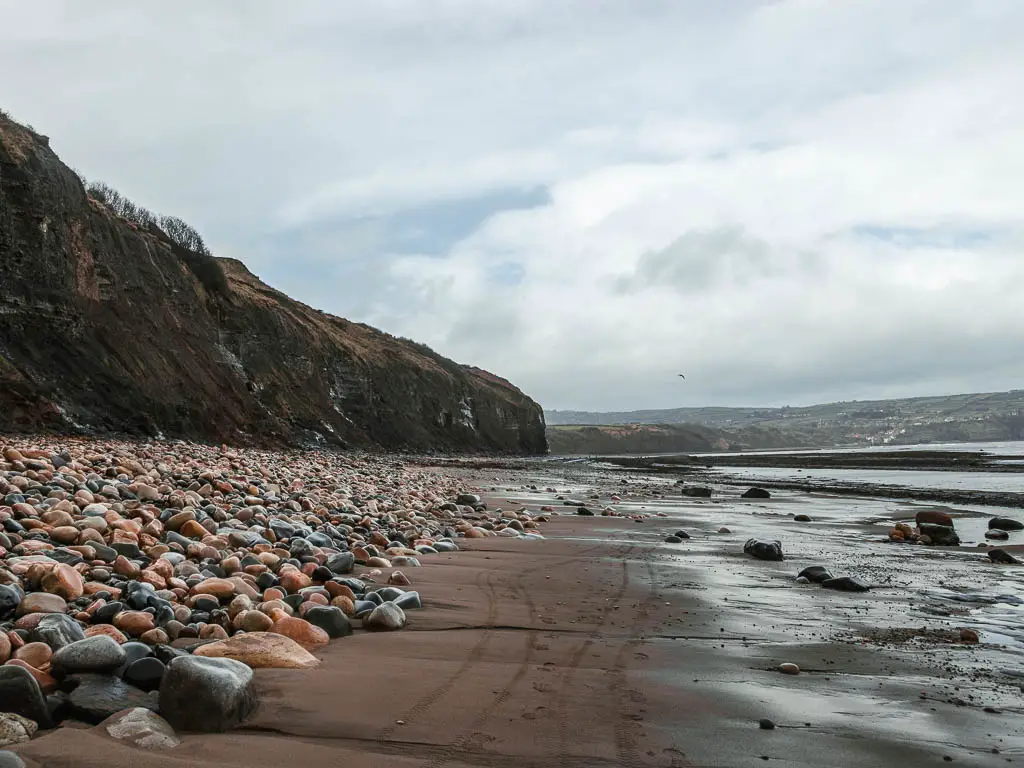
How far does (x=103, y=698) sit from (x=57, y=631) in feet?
1.93

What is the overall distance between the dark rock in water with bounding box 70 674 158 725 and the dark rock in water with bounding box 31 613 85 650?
316mm

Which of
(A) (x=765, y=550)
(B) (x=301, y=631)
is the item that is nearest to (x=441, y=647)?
(B) (x=301, y=631)

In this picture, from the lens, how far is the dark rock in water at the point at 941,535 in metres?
11.3

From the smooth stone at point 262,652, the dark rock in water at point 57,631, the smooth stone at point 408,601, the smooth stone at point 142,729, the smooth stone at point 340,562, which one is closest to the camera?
the smooth stone at point 142,729

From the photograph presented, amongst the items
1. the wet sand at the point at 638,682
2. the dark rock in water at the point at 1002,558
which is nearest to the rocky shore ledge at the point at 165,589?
the wet sand at the point at 638,682

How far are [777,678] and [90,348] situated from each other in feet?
71.7

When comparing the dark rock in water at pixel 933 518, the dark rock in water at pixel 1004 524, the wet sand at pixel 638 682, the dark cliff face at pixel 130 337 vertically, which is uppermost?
the dark cliff face at pixel 130 337

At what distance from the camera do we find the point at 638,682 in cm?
388

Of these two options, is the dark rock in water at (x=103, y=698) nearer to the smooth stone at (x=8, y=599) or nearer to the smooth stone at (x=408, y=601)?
the smooth stone at (x=8, y=599)

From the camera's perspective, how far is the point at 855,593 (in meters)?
6.90

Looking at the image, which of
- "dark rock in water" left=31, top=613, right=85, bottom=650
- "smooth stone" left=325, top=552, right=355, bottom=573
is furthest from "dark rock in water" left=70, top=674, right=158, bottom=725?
"smooth stone" left=325, top=552, right=355, bottom=573

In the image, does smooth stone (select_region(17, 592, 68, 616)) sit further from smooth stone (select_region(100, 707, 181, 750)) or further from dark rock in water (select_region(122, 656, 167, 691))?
smooth stone (select_region(100, 707, 181, 750))

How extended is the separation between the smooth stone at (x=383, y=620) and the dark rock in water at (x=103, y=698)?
5.87ft

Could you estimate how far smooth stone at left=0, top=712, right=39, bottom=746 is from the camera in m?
2.51
